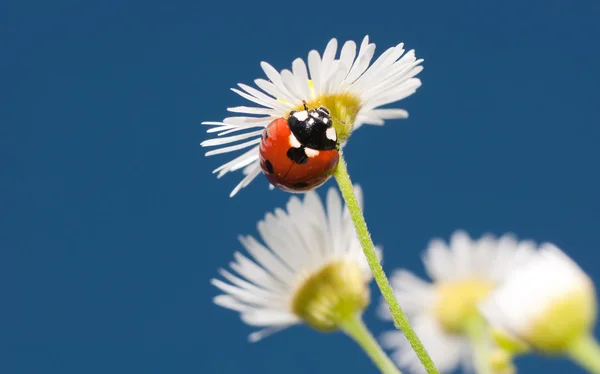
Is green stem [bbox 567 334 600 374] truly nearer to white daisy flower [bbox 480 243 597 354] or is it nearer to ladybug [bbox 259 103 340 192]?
white daisy flower [bbox 480 243 597 354]

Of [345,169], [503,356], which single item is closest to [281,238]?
[345,169]

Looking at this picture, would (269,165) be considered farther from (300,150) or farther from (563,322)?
(563,322)

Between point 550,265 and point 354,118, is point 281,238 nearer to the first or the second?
point 354,118

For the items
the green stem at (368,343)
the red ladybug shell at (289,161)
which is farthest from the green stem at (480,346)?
the red ladybug shell at (289,161)

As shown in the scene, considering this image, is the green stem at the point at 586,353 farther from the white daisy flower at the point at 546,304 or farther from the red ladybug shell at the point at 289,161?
the red ladybug shell at the point at 289,161

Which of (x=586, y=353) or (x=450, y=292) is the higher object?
(x=450, y=292)

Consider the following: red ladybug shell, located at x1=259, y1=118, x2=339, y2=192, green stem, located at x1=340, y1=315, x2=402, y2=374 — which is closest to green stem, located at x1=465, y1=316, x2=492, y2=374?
green stem, located at x1=340, y1=315, x2=402, y2=374

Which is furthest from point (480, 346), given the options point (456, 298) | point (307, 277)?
point (456, 298)
